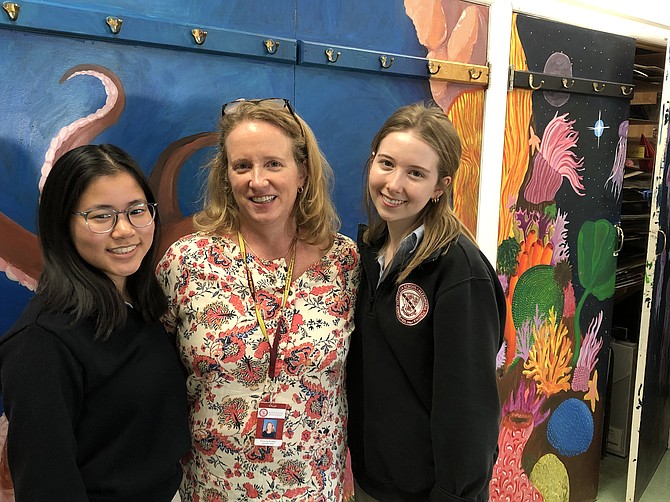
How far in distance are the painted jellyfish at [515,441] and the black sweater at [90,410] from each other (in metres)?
1.77

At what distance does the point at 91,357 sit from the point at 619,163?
8.51 ft

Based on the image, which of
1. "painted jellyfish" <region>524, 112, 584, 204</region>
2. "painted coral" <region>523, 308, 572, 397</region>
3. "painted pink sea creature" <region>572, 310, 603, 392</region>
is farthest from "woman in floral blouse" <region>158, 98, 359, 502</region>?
"painted pink sea creature" <region>572, 310, 603, 392</region>

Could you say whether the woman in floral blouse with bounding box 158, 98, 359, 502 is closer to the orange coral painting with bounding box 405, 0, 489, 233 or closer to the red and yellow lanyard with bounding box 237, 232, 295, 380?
the red and yellow lanyard with bounding box 237, 232, 295, 380

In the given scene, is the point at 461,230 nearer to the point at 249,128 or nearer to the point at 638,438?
the point at 249,128

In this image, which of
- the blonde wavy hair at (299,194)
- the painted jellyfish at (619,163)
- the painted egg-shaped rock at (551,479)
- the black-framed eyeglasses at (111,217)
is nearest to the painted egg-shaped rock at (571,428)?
the painted egg-shaped rock at (551,479)

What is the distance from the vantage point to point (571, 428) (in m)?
3.03

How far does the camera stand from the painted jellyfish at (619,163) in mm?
2902

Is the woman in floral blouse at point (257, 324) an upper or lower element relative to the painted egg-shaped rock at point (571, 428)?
upper

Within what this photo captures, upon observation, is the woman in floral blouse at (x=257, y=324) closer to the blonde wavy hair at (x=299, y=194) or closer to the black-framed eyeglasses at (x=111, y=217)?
the blonde wavy hair at (x=299, y=194)

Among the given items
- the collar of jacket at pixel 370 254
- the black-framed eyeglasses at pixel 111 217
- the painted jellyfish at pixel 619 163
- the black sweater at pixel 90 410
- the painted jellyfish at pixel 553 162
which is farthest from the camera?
the painted jellyfish at pixel 619 163

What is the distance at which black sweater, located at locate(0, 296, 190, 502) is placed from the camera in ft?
3.51

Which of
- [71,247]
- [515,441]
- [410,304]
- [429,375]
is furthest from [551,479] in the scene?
[71,247]

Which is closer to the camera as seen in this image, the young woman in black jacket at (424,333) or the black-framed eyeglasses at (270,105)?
the young woman in black jacket at (424,333)

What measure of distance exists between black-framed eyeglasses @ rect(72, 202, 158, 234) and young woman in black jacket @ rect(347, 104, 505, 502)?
1.77ft
